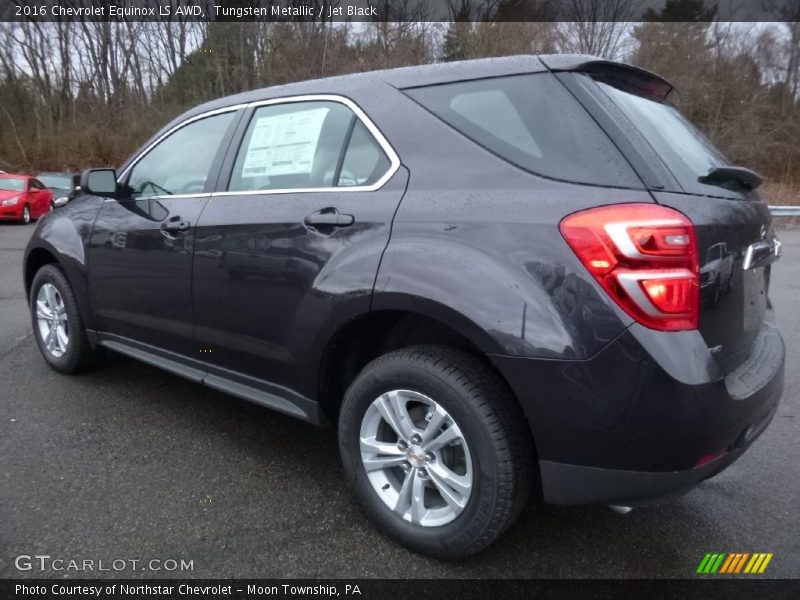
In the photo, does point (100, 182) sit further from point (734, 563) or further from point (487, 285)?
point (734, 563)

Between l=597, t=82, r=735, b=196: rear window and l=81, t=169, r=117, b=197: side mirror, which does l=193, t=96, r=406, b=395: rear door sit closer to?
l=597, t=82, r=735, b=196: rear window

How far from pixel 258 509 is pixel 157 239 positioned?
1.50 meters

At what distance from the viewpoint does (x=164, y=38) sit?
1104 inches

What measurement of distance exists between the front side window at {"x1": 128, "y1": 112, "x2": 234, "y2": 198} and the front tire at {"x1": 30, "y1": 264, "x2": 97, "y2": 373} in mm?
919

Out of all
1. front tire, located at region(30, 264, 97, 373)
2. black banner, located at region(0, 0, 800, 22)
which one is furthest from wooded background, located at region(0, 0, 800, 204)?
front tire, located at region(30, 264, 97, 373)

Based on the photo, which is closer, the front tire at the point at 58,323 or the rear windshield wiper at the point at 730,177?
the rear windshield wiper at the point at 730,177

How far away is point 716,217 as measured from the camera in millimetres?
2002

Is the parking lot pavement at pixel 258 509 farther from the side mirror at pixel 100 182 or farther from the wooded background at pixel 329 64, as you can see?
the wooded background at pixel 329 64

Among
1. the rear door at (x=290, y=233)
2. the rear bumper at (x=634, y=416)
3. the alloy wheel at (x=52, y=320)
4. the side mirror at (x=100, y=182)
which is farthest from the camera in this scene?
the alloy wheel at (x=52, y=320)

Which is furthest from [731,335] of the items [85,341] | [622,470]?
[85,341]

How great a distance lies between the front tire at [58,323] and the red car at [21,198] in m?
12.1

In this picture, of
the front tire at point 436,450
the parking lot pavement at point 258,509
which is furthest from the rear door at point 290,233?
the parking lot pavement at point 258,509

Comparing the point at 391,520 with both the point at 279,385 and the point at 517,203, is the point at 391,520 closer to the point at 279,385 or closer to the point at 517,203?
the point at 279,385

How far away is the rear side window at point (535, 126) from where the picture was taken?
199 cm
